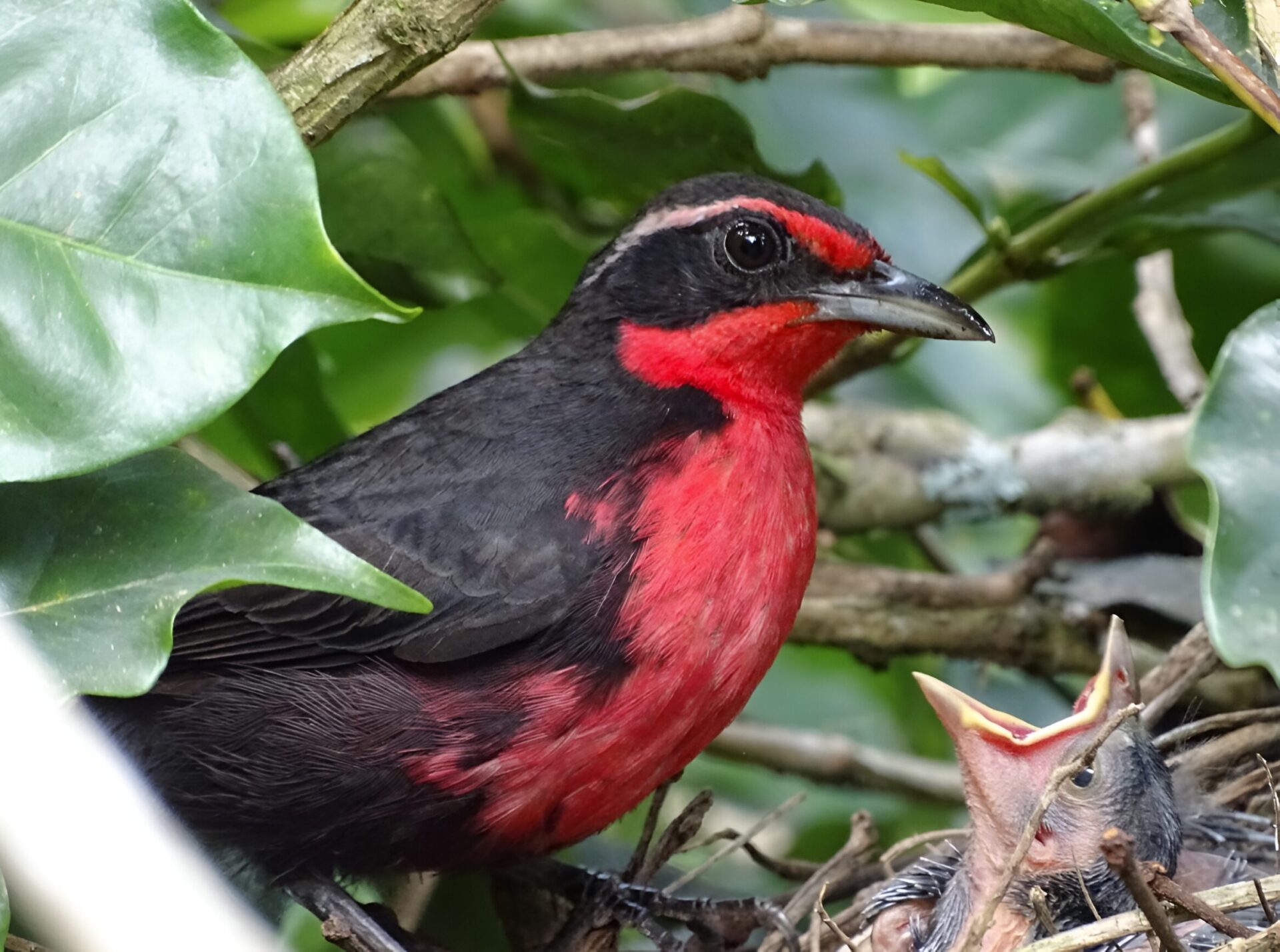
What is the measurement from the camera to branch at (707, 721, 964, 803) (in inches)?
124

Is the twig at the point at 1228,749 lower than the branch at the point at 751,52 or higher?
lower

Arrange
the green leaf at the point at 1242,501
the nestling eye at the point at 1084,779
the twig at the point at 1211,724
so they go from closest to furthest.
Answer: the green leaf at the point at 1242,501
the nestling eye at the point at 1084,779
the twig at the point at 1211,724

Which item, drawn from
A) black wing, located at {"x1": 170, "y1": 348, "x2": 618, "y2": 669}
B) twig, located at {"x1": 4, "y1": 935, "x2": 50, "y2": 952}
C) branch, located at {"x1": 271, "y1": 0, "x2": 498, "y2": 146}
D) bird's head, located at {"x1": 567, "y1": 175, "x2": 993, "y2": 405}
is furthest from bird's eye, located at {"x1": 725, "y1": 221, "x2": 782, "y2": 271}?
twig, located at {"x1": 4, "y1": 935, "x2": 50, "y2": 952}

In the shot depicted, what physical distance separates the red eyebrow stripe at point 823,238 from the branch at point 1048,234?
381mm

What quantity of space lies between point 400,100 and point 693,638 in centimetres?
135

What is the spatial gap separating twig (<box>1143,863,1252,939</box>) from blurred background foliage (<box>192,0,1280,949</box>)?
1285mm

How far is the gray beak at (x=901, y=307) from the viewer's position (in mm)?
2273

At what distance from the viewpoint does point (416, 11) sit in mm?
2035

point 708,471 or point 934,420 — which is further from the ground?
point 708,471

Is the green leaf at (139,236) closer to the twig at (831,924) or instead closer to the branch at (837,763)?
the twig at (831,924)

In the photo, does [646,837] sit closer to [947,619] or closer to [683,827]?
[683,827]

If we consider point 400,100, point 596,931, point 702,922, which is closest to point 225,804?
point 596,931

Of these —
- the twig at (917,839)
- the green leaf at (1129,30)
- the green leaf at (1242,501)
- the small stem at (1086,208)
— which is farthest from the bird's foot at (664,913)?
the green leaf at (1129,30)

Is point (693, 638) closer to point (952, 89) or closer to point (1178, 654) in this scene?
point (1178, 654)
